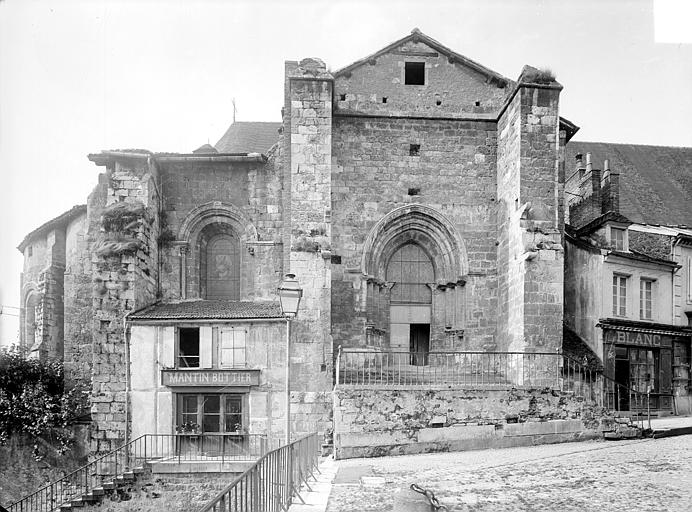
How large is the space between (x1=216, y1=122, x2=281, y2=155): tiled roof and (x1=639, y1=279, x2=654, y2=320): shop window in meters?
11.8

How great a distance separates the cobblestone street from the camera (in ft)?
24.1

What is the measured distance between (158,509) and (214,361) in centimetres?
327

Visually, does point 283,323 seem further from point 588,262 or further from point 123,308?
point 588,262

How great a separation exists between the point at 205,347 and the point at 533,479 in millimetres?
8777

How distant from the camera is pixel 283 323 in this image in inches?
611

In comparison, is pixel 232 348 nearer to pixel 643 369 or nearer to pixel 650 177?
pixel 643 369

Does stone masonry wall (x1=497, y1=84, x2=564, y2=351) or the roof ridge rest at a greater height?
the roof ridge

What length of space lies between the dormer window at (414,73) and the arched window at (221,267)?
6086 millimetres

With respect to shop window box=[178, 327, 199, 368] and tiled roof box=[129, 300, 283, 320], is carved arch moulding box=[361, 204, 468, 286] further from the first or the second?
shop window box=[178, 327, 199, 368]

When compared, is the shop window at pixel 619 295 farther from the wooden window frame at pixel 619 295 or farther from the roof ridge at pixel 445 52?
the roof ridge at pixel 445 52

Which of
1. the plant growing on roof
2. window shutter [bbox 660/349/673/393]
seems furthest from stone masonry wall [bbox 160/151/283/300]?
window shutter [bbox 660/349/673/393]

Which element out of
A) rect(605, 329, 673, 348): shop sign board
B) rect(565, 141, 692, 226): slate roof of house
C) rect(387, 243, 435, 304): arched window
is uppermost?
rect(565, 141, 692, 226): slate roof of house

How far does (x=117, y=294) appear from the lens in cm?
1599

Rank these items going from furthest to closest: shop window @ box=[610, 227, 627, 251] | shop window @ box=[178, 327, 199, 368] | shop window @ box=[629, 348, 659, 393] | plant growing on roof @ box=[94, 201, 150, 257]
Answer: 1. shop window @ box=[610, 227, 627, 251]
2. shop window @ box=[629, 348, 659, 393]
3. plant growing on roof @ box=[94, 201, 150, 257]
4. shop window @ box=[178, 327, 199, 368]
